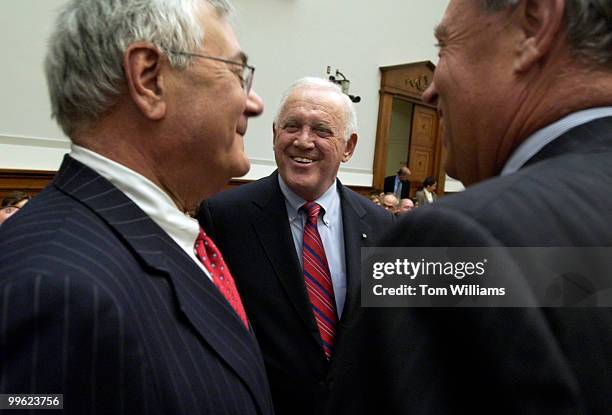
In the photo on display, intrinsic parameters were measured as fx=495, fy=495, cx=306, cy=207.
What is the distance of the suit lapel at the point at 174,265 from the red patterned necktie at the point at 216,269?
0.12m

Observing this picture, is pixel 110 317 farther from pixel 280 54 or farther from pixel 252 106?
pixel 280 54

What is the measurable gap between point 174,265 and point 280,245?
915 mm

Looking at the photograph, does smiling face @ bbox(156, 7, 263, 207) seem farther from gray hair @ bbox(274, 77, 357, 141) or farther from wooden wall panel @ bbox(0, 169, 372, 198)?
wooden wall panel @ bbox(0, 169, 372, 198)

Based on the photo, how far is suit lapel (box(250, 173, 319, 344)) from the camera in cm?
183

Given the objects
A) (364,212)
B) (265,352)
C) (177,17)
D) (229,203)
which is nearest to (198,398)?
(177,17)

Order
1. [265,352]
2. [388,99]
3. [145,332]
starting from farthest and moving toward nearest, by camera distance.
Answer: [388,99] < [265,352] < [145,332]

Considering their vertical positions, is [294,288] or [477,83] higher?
[477,83]

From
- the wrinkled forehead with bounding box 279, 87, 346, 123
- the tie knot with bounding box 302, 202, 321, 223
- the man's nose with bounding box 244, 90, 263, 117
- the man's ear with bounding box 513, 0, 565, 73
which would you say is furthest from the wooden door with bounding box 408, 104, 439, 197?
the man's ear with bounding box 513, 0, 565, 73

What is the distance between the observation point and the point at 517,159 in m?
0.78

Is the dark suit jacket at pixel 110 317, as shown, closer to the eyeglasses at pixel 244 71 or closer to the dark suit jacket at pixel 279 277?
the eyeglasses at pixel 244 71

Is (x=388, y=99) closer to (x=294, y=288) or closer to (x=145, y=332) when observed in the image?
(x=294, y=288)

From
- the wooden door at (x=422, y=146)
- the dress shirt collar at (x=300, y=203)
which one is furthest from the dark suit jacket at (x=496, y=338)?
the wooden door at (x=422, y=146)

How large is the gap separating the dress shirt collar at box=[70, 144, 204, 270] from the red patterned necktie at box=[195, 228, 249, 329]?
51 millimetres

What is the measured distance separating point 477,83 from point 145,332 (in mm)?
727
